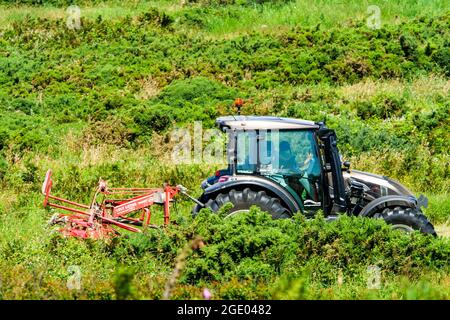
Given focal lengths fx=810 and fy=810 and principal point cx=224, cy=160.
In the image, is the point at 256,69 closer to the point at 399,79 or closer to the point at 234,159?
the point at 399,79

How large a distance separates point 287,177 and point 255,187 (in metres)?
0.43

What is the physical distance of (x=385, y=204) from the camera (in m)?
9.68

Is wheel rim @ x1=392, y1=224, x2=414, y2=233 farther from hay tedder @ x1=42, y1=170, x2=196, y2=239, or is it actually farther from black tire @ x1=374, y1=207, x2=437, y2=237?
hay tedder @ x1=42, y1=170, x2=196, y2=239

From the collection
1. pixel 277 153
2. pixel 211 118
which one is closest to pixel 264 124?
pixel 277 153

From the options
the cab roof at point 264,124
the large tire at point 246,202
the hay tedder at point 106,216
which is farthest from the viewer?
the hay tedder at point 106,216

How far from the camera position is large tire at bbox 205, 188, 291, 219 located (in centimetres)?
948

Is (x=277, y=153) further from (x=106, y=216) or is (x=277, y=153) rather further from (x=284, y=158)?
(x=106, y=216)

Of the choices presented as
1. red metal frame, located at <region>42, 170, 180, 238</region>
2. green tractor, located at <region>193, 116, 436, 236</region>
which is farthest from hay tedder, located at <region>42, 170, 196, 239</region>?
green tractor, located at <region>193, 116, 436, 236</region>

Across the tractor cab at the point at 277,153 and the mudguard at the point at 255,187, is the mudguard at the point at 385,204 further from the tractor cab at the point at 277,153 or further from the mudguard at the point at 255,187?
the mudguard at the point at 255,187

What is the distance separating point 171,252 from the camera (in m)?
8.91

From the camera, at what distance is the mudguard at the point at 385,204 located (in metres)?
9.61

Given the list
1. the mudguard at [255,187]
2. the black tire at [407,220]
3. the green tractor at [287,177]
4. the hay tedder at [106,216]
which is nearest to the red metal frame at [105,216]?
the hay tedder at [106,216]
